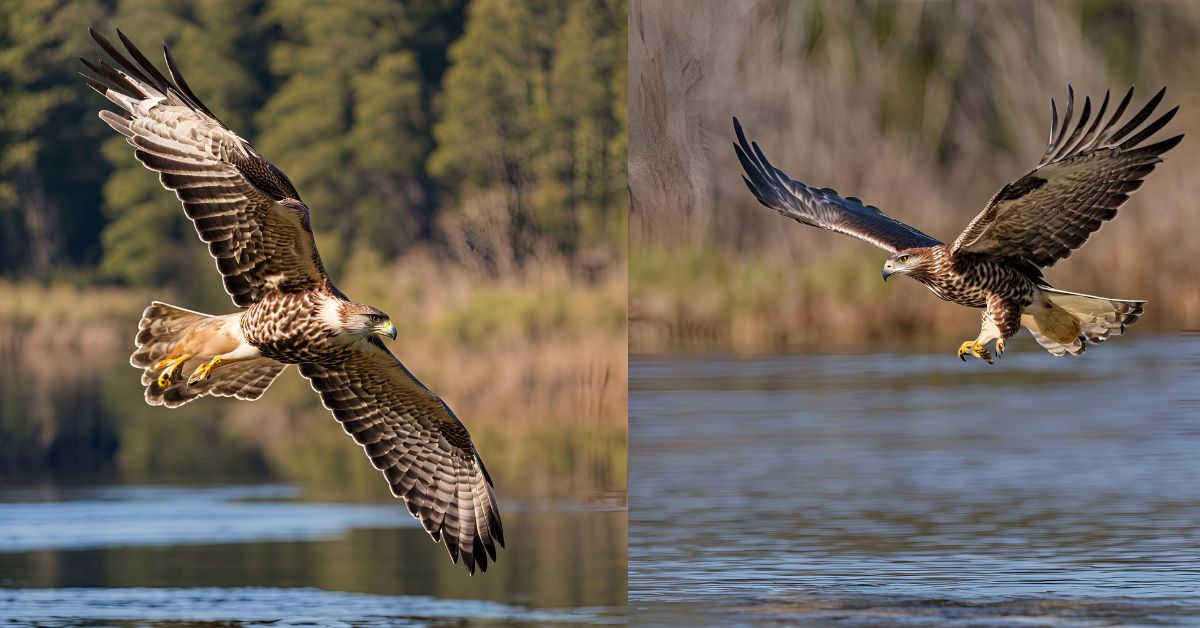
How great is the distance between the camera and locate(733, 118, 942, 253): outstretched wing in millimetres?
9742

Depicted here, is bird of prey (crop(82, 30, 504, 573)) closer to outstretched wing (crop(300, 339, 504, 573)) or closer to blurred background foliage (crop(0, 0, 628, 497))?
outstretched wing (crop(300, 339, 504, 573))

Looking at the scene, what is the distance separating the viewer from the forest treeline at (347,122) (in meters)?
34.2

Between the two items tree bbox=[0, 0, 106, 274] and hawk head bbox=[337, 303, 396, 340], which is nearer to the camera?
hawk head bbox=[337, 303, 396, 340]

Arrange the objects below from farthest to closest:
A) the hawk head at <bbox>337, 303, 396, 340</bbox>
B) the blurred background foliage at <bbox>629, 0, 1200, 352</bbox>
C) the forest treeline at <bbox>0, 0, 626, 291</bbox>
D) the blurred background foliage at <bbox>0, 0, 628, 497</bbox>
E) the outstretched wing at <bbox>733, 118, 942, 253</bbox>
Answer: the forest treeline at <bbox>0, 0, 626, 291</bbox> < the blurred background foliage at <bbox>0, 0, 628, 497</bbox> < the blurred background foliage at <bbox>629, 0, 1200, 352</bbox> < the outstretched wing at <bbox>733, 118, 942, 253</bbox> < the hawk head at <bbox>337, 303, 396, 340</bbox>

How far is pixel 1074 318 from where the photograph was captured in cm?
906

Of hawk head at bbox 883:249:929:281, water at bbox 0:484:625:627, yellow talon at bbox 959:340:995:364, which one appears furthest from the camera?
water at bbox 0:484:625:627

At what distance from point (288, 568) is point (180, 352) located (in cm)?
633

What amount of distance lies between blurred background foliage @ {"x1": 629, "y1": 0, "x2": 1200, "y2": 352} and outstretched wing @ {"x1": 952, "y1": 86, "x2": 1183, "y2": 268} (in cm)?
942

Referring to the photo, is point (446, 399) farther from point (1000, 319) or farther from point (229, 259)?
point (229, 259)

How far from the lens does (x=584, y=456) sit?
71.2 ft

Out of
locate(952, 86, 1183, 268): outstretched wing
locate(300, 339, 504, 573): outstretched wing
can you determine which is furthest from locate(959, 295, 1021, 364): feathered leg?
locate(300, 339, 504, 573): outstretched wing

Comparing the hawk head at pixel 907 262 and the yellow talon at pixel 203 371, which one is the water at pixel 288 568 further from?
the yellow talon at pixel 203 371

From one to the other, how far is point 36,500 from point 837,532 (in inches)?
415

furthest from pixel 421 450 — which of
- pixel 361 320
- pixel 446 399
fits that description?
pixel 446 399
